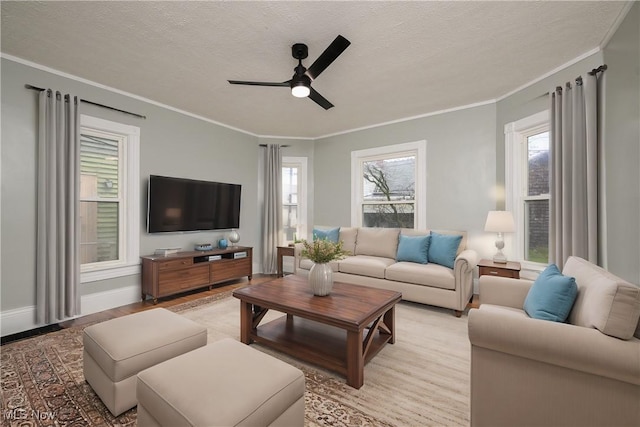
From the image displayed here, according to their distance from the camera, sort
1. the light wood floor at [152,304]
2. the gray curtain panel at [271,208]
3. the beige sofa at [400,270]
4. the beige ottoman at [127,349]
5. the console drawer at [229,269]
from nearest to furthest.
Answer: the beige ottoman at [127,349]
the light wood floor at [152,304]
the beige sofa at [400,270]
the console drawer at [229,269]
the gray curtain panel at [271,208]

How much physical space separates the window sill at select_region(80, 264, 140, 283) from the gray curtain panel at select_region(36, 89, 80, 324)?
198mm

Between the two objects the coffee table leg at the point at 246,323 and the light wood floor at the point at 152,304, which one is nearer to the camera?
the coffee table leg at the point at 246,323

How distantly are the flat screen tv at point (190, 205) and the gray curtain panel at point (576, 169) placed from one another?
439cm

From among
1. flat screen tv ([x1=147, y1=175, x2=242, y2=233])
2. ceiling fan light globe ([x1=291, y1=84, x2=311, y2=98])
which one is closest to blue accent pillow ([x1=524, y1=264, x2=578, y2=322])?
ceiling fan light globe ([x1=291, y1=84, x2=311, y2=98])

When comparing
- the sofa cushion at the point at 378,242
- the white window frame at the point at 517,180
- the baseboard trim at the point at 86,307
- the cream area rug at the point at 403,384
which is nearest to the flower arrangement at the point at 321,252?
the cream area rug at the point at 403,384

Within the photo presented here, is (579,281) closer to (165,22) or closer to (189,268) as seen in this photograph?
(165,22)

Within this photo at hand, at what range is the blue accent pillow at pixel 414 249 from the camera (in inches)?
153

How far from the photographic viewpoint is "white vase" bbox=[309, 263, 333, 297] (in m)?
2.51

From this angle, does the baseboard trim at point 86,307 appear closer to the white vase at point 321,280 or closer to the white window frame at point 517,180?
the white vase at point 321,280

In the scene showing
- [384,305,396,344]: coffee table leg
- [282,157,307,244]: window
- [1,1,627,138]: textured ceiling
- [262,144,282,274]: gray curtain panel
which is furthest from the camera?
[282,157,307,244]: window

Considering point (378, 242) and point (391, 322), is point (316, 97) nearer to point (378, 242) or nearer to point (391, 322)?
point (391, 322)

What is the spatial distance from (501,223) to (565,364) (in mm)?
2405

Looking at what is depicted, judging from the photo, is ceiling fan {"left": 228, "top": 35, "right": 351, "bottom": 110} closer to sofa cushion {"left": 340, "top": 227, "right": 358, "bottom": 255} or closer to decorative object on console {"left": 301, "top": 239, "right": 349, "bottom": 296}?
decorative object on console {"left": 301, "top": 239, "right": 349, "bottom": 296}

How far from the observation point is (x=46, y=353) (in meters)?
2.37
